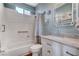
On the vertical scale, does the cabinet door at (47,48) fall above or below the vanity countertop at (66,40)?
below

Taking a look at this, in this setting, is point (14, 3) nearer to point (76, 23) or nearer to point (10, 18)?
point (10, 18)

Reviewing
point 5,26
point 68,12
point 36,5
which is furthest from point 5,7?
point 68,12

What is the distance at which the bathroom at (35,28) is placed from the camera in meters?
1.23

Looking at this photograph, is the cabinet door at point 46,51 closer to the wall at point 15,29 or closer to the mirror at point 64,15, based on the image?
the wall at point 15,29

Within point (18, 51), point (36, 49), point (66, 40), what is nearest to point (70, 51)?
point (66, 40)

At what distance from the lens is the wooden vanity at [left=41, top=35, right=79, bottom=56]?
1091 millimetres

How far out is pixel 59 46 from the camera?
121 centimetres

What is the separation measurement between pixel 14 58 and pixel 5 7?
1.90 ft

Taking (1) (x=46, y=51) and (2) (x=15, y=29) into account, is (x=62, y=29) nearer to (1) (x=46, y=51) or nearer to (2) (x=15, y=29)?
(1) (x=46, y=51)

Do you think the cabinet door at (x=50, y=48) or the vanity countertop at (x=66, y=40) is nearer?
the vanity countertop at (x=66, y=40)

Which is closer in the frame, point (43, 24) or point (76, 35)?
point (76, 35)

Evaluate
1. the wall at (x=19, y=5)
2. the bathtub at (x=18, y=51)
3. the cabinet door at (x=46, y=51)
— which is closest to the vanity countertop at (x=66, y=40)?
the cabinet door at (x=46, y=51)

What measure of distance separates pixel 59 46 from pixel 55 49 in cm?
7

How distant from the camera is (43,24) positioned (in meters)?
1.31
